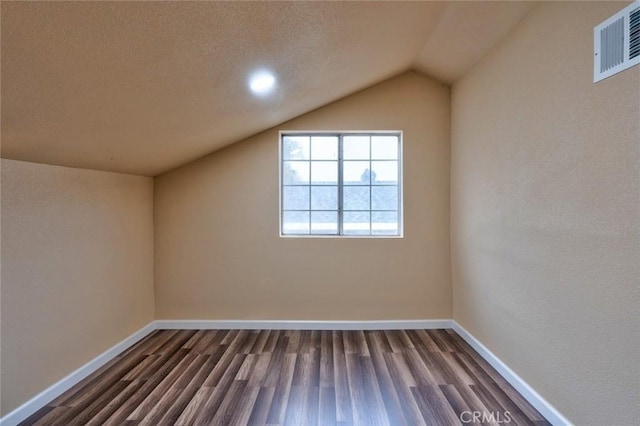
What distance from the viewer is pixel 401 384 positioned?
7.25ft

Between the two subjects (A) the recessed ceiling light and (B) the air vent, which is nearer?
(B) the air vent

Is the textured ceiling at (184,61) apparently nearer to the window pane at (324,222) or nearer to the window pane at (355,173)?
the window pane at (355,173)

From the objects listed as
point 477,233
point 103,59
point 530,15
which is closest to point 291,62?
point 103,59

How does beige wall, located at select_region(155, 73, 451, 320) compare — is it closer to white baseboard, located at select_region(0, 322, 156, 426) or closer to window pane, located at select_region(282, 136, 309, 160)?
window pane, located at select_region(282, 136, 309, 160)

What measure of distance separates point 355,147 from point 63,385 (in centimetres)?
315

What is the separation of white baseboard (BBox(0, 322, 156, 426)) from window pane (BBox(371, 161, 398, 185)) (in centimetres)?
287

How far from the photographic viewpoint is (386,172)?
10.9 ft

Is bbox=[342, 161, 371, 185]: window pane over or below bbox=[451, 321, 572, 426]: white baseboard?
over

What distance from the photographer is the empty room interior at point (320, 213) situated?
1.43 meters

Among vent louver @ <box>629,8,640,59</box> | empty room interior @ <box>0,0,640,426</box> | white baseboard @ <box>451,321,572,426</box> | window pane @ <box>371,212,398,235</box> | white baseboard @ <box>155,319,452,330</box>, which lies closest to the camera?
vent louver @ <box>629,8,640,59</box>

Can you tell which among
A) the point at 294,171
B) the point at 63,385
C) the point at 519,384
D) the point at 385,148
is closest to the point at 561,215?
the point at 519,384

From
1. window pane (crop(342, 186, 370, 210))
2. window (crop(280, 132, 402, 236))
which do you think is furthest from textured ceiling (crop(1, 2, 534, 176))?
window pane (crop(342, 186, 370, 210))

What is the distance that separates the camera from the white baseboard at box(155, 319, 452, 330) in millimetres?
3191

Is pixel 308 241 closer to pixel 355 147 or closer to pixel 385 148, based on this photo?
pixel 355 147
